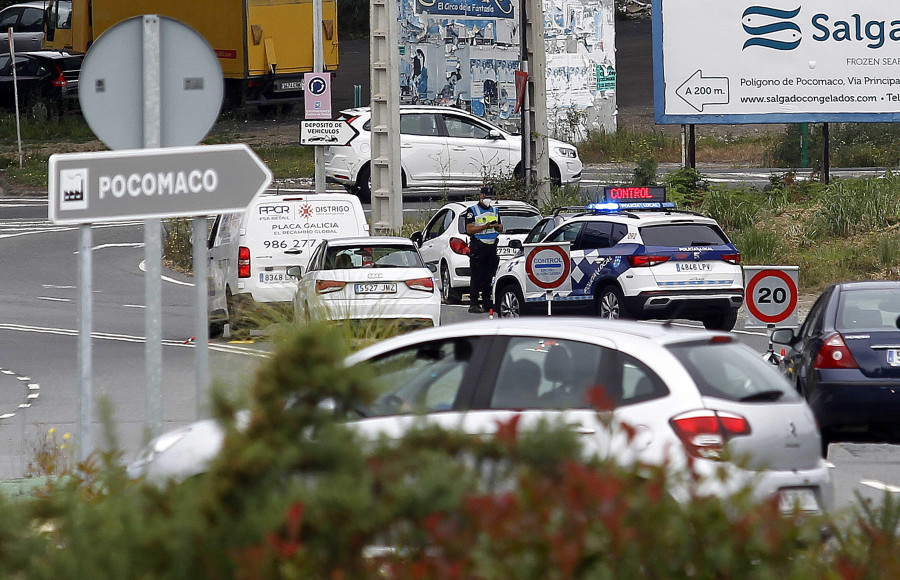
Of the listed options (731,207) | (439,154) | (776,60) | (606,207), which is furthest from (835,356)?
(439,154)

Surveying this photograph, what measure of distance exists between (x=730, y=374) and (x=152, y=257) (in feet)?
9.07

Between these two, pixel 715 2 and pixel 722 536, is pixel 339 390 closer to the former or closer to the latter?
pixel 722 536

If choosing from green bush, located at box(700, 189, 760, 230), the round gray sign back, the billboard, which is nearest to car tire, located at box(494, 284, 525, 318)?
green bush, located at box(700, 189, 760, 230)

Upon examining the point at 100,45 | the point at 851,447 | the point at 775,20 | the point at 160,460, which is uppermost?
the point at 775,20

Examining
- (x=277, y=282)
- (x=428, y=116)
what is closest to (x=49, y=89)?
(x=428, y=116)

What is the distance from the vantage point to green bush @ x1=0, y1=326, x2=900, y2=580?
9.55 feet

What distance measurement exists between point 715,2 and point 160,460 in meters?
21.8

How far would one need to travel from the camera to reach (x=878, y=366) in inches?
386

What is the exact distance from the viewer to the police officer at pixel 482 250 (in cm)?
1855

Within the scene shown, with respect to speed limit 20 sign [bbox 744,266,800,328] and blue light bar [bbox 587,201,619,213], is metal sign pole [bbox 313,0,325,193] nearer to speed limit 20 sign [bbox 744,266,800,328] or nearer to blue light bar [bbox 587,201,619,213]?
blue light bar [bbox 587,201,619,213]

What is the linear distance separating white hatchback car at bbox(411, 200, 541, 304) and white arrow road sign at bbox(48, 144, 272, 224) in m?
13.9

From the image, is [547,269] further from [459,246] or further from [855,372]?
[855,372]

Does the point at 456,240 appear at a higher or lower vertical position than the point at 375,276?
higher

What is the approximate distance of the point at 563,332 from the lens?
6395mm
